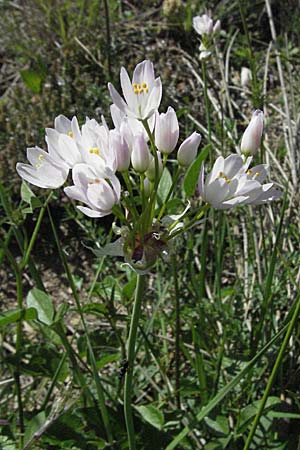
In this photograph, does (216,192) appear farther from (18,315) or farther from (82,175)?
(18,315)

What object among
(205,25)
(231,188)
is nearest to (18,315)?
(231,188)

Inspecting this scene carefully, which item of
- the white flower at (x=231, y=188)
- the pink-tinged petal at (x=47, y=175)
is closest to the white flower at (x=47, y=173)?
the pink-tinged petal at (x=47, y=175)

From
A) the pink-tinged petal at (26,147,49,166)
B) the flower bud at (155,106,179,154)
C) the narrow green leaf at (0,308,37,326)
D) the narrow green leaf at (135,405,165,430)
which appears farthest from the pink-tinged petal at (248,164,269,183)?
the narrow green leaf at (135,405,165,430)

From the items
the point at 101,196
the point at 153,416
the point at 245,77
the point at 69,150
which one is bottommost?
the point at 153,416

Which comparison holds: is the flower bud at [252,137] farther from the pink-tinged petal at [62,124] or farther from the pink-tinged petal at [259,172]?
the pink-tinged petal at [62,124]

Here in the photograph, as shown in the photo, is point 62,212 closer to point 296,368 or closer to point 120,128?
point 296,368
